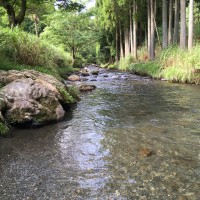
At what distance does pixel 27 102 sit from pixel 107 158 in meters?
2.52

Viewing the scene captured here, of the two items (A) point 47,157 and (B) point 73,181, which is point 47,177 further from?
(A) point 47,157

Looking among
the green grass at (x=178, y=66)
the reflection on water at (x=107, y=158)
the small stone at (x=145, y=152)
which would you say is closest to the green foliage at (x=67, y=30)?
the green grass at (x=178, y=66)

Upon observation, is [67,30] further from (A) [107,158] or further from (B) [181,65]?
(A) [107,158]

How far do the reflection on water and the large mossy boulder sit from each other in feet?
1.01

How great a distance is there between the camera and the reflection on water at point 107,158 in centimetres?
312

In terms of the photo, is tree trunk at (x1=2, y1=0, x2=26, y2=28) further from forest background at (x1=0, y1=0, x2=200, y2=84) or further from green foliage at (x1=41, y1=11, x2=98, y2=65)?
green foliage at (x1=41, y1=11, x2=98, y2=65)

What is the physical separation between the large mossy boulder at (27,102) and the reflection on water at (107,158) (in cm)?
31

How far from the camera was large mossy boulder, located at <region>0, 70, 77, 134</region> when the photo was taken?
18.2ft

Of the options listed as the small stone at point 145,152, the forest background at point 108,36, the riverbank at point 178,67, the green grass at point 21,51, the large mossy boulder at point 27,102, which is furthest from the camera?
the riverbank at point 178,67

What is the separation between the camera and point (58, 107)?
256 inches

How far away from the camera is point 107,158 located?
4043 mm

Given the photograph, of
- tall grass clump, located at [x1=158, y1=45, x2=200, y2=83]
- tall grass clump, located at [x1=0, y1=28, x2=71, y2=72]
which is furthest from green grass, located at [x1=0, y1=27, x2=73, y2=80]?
tall grass clump, located at [x1=158, y1=45, x2=200, y2=83]

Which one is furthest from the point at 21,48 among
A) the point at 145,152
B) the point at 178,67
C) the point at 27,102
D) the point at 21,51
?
the point at 145,152

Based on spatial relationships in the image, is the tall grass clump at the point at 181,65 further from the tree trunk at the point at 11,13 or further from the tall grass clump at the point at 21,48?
the tree trunk at the point at 11,13
